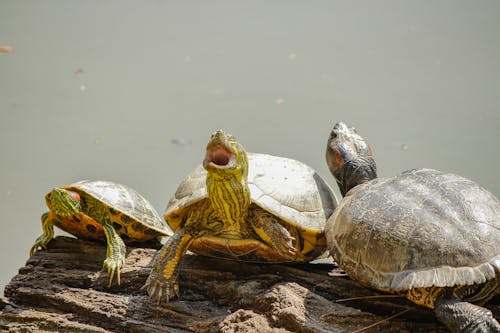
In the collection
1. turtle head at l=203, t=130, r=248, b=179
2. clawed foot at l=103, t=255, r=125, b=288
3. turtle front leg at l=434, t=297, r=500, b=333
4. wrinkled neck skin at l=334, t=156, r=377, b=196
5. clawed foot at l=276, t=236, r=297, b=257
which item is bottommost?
clawed foot at l=103, t=255, r=125, b=288

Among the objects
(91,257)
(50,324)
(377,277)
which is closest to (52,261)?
(91,257)

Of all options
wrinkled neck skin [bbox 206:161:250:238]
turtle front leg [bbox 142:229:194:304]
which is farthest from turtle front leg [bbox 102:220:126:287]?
wrinkled neck skin [bbox 206:161:250:238]

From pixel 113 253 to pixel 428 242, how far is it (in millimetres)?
1613

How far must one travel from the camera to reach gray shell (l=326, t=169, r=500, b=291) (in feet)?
6.34

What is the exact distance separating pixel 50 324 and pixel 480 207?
6.62ft

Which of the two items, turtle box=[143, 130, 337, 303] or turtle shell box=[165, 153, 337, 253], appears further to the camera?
turtle shell box=[165, 153, 337, 253]

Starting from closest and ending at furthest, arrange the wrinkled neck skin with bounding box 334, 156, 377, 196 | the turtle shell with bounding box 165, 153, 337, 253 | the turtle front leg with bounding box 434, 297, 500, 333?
the turtle front leg with bounding box 434, 297, 500, 333, the turtle shell with bounding box 165, 153, 337, 253, the wrinkled neck skin with bounding box 334, 156, 377, 196

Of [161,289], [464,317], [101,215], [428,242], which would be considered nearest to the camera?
[464,317]

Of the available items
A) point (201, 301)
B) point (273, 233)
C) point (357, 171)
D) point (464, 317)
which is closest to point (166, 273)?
point (201, 301)

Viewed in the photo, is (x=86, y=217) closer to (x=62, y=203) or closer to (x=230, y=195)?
(x=62, y=203)

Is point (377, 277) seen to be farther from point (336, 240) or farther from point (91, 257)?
point (91, 257)

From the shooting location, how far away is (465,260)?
6.32 ft

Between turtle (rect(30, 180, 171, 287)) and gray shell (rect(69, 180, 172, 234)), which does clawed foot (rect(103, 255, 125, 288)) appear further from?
gray shell (rect(69, 180, 172, 234))

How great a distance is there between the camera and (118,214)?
9.67 feet
